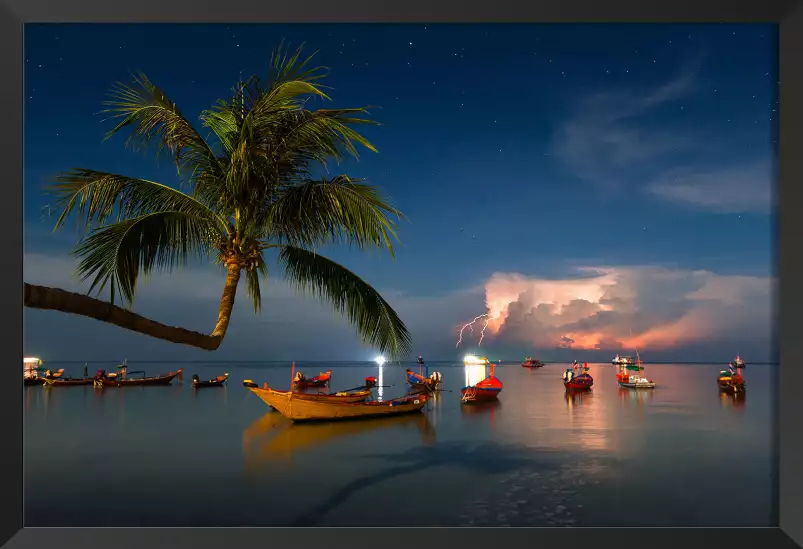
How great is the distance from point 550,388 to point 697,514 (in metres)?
16.2

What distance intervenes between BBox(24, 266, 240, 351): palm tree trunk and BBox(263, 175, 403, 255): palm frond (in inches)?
16.6

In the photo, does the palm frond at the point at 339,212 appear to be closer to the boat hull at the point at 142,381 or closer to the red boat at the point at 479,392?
the red boat at the point at 479,392

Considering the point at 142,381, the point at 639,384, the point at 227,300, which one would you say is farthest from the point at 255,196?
the point at 639,384

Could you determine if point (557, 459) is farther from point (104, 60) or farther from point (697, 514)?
point (104, 60)

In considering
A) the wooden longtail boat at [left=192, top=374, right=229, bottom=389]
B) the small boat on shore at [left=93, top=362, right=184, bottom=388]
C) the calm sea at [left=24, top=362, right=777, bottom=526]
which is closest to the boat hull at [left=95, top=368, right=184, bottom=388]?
the small boat on shore at [left=93, top=362, right=184, bottom=388]

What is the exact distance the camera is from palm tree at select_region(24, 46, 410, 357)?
2121mm

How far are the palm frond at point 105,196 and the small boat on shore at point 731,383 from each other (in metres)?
17.8

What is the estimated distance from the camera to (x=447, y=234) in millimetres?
7727

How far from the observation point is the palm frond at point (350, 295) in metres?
2.41

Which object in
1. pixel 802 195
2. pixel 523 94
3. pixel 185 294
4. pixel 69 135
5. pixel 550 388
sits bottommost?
pixel 550 388

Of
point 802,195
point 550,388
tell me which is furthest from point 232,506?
point 550,388

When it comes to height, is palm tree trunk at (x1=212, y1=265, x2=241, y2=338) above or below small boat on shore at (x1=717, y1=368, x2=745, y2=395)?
above

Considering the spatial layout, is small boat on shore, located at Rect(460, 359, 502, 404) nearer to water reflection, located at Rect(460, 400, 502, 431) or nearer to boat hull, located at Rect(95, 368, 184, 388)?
water reflection, located at Rect(460, 400, 502, 431)

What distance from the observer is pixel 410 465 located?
34.7ft
